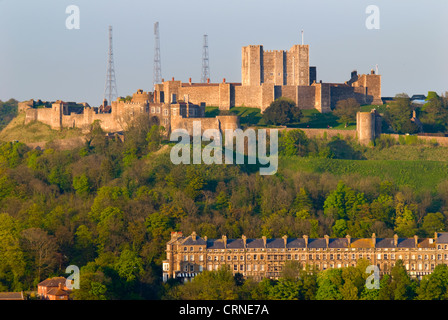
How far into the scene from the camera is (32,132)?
8612 centimetres

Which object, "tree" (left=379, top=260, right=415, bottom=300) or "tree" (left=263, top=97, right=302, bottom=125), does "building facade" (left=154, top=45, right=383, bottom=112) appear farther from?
"tree" (left=379, top=260, right=415, bottom=300)

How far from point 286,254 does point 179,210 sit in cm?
797

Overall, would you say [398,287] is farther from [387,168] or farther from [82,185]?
[82,185]

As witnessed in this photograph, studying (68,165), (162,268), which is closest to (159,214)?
(162,268)

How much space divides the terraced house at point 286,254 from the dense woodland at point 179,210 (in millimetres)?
1295

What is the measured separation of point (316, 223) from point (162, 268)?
962cm

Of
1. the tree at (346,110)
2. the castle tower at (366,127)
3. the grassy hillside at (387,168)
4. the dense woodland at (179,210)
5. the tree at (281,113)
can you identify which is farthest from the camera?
the tree at (346,110)

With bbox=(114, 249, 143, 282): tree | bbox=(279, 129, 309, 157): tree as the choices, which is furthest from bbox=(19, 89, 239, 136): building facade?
bbox=(114, 249, 143, 282): tree

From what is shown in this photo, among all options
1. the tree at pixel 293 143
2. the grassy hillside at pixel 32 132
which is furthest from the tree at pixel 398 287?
the grassy hillside at pixel 32 132

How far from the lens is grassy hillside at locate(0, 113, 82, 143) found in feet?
274

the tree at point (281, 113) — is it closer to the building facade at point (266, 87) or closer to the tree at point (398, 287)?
the building facade at point (266, 87)

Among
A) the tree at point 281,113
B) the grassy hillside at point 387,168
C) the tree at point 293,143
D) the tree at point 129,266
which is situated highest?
the tree at point 281,113

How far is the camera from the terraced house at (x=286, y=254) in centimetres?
6072

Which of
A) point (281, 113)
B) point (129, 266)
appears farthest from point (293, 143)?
point (129, 266)
